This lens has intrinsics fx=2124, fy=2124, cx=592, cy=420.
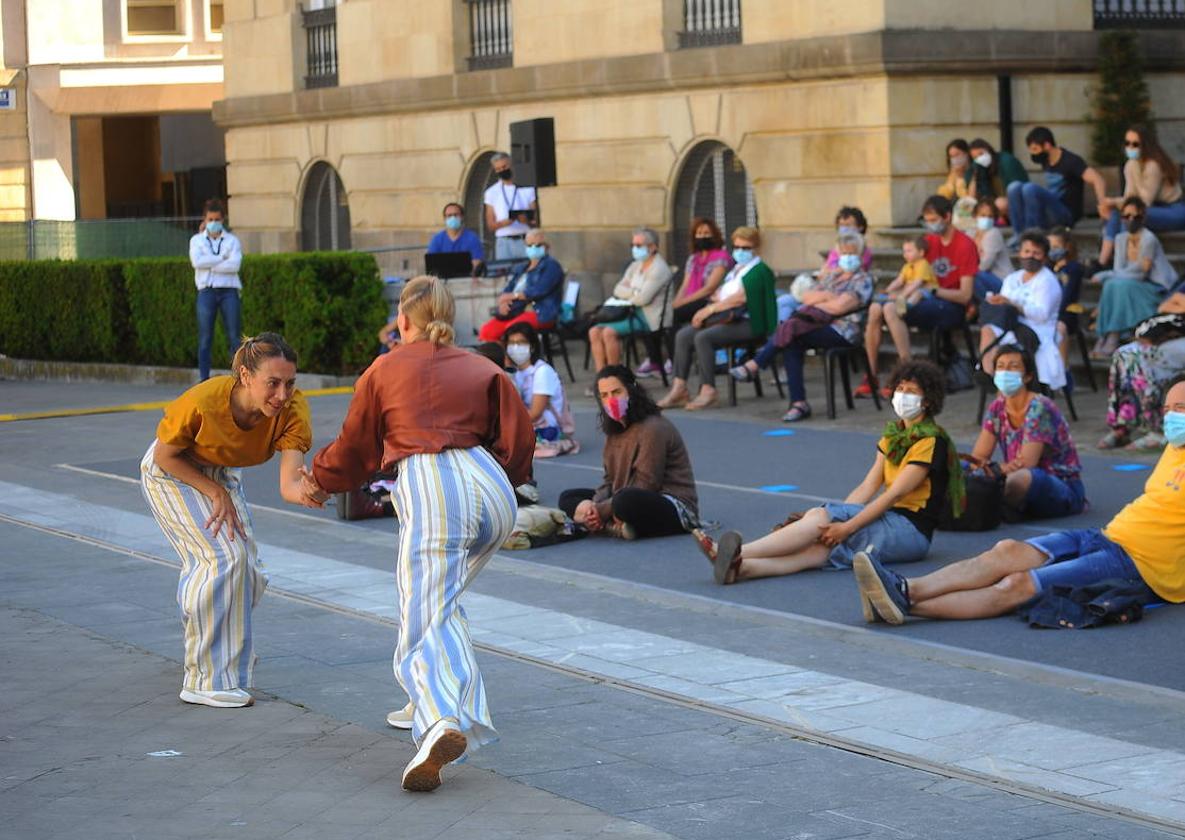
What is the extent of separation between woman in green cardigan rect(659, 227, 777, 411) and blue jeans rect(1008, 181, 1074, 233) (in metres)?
2.78

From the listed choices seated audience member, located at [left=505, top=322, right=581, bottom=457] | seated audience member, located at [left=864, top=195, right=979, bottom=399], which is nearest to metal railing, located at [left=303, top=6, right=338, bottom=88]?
seated audience member, located at [left=864, top=195, right=979, bottom=399]

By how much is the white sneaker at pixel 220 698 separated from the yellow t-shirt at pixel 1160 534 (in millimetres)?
3881

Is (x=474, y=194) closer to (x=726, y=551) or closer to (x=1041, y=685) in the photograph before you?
(x=726, y=551)

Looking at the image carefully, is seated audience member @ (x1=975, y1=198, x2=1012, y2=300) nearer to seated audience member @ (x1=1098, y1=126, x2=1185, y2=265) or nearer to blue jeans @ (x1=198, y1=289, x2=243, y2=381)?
seated audience member @ (x1=1098, y1=126, x2=1185, y2=265)

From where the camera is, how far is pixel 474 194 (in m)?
28.0

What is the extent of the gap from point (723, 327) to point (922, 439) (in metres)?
7.57

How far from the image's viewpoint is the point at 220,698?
8078 millimetres

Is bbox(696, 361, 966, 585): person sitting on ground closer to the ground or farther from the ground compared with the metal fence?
closer to the ground

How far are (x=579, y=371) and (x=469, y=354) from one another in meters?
14.8

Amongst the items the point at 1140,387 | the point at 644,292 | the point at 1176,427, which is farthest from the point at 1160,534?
the point at 644,292

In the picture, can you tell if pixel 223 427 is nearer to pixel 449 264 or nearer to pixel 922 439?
pixel 922 439

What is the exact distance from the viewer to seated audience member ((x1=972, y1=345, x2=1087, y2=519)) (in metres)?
11.8

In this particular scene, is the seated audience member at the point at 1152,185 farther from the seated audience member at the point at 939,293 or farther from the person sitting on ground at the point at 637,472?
the person sitting on ground at the point at 637,472

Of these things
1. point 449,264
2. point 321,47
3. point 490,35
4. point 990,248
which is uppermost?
point 321,47
